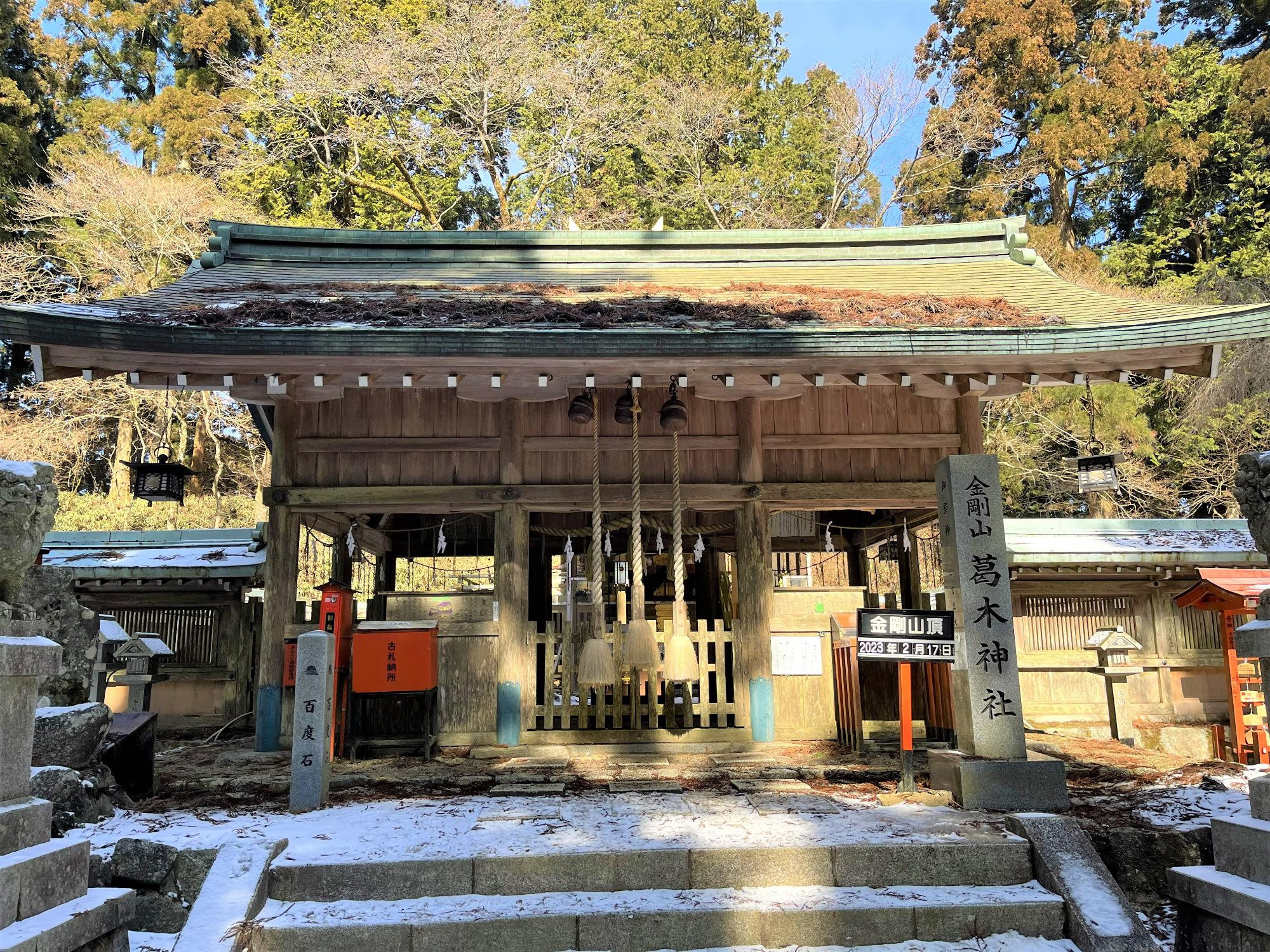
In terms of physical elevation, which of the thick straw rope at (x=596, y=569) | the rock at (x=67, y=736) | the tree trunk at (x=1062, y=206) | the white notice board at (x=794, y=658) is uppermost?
the tree trunk at (x=1062, y=206)

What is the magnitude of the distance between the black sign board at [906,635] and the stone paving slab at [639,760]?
101 inches

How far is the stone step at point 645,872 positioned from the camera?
4703 mm

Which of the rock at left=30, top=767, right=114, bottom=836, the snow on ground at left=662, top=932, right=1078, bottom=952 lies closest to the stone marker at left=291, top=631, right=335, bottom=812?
the rock at left=30, top=767, right=114, bottom=836

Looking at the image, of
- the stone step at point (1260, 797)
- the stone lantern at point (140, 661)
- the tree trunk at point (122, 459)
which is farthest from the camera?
the tree trunk at point (122, 459)

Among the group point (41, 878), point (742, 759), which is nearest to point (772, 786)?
point (742, 759)

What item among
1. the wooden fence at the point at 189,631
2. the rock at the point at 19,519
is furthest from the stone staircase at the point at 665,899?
the wooden fence at the point at 189,631

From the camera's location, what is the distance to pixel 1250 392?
56.1 ft

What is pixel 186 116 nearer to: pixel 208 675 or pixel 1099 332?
pixel 208 675

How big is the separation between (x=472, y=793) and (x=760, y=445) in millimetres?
4536

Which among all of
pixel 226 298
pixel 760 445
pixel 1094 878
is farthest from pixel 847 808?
pixel 226 298

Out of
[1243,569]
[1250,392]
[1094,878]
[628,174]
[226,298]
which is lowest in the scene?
[1094,878]

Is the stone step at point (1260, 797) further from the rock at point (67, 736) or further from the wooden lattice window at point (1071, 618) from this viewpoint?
the wooden lattice window at point (1071, 618)

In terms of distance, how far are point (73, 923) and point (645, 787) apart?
4.09m

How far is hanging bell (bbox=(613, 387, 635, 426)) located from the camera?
8172 mm
